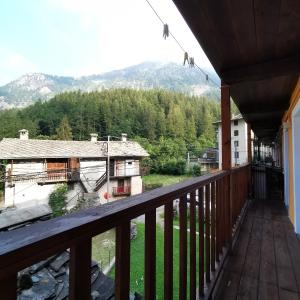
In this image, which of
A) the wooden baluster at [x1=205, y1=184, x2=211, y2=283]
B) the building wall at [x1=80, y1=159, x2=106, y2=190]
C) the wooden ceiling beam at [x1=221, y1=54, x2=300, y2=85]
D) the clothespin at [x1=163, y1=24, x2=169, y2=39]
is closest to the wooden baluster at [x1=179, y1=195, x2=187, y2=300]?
the wooden baluster at [x1=205, y1=184, x2=211, y2=283]

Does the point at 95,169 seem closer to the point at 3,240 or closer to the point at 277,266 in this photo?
the point at 277,266

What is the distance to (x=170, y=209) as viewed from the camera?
115 cm

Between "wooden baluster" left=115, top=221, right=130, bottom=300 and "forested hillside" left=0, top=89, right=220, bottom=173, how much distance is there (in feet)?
70.7

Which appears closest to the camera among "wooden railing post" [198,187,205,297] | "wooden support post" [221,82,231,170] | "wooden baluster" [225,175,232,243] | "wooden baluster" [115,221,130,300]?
"wooden baluster" [115,221,130,300]

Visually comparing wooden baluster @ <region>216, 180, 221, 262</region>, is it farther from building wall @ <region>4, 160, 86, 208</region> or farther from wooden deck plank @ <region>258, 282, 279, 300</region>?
building wall @ <region>4, 160, 86, 208</region>

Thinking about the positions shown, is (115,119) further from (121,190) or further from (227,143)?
(227,143)

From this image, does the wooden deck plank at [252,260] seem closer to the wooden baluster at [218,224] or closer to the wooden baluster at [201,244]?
the wooden baluster at [218,224]

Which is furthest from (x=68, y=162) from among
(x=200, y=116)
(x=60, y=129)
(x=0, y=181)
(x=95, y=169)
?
(x=200, y=116)

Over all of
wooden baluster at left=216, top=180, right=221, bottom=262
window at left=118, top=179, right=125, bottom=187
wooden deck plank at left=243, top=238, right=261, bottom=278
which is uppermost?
wooden baluster at left=216, top=180, right=221, bottom=262

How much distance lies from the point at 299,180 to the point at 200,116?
124ft

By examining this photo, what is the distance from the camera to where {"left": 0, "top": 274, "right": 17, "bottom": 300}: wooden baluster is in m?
0.42

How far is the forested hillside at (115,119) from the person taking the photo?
23.1m

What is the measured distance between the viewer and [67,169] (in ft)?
53.6

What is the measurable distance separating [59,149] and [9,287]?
56.7 feet
